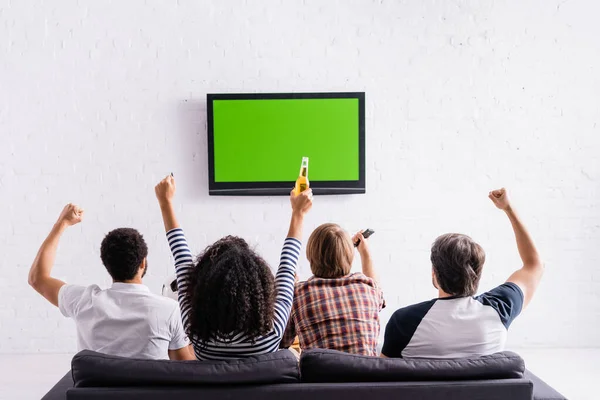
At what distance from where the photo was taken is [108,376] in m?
1.76

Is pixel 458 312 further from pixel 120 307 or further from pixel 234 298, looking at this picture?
pixel 120 307

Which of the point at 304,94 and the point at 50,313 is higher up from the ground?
the point at 304,94

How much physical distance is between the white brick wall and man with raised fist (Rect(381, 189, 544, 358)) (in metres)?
1.92

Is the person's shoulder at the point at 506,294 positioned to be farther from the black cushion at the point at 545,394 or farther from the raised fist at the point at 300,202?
the raised fist at the point at 300,202

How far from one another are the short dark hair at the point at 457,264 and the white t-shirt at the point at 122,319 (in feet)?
3.12

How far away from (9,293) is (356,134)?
8.05 ft

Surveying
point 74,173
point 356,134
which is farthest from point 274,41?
point 74,173

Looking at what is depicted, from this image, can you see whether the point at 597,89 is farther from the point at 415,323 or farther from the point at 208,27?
the point at 415,323

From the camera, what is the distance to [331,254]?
2314mm

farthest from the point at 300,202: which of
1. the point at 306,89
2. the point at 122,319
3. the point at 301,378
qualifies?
the point at 306,89

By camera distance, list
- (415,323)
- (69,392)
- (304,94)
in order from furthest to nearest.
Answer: (304,94) < (415,323) < (69,392)

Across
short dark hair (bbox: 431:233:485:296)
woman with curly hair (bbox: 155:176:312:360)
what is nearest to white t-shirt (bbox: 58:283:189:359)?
woman with curly hair (bbox: 155:176:312:360)

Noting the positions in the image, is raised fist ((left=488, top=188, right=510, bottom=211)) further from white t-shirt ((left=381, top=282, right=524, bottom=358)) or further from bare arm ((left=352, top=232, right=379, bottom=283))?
bare arm ((left=352, top=232, right=379, bottom=283))

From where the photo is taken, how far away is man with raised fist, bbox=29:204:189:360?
221 cm
